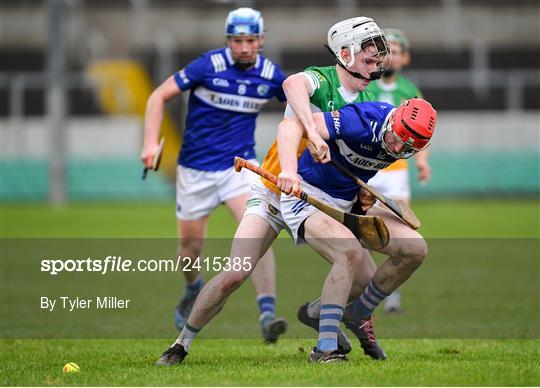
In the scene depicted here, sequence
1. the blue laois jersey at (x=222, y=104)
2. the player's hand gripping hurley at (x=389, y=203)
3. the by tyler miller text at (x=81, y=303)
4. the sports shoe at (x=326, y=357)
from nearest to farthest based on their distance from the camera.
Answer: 1. the sports shoe at (x=326, y=357)
2. the player's hand gripping hurley at (x=389, y=203)
3. the blue laois jersey at (x=222, y=104)
4. the by tyler miller text at (x=81, y=303)

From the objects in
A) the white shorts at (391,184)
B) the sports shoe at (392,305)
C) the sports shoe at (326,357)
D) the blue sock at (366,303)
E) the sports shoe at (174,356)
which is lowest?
the sports shoe at (392,305)

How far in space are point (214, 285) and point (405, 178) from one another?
14.6 feet

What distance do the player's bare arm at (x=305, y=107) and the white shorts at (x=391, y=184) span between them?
12.9 ft

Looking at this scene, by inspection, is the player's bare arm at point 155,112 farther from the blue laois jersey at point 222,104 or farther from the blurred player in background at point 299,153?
the blurred player in background at point 299,153

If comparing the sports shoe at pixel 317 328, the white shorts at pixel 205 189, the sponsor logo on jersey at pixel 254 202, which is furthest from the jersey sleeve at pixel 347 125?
the white shorts at pixel 205 189

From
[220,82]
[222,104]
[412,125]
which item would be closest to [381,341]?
[222,104]

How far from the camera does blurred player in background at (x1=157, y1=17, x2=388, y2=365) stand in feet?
24.7

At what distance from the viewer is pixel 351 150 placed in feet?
24.3

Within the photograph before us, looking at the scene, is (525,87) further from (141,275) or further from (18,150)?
(141,275)

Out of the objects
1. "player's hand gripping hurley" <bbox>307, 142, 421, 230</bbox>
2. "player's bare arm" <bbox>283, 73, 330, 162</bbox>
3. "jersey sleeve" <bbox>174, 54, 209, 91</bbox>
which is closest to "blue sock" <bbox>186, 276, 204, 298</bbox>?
"jersey sleeve" <bbox>174, 54, 209, 91</bbox>

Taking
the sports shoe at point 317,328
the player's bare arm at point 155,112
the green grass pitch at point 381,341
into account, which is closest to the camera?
the green grass pitch at point 381,341

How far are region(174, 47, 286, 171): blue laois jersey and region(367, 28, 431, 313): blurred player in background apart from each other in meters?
1.79

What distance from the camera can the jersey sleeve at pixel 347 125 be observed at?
7258 mm

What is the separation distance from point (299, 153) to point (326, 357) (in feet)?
4.37
